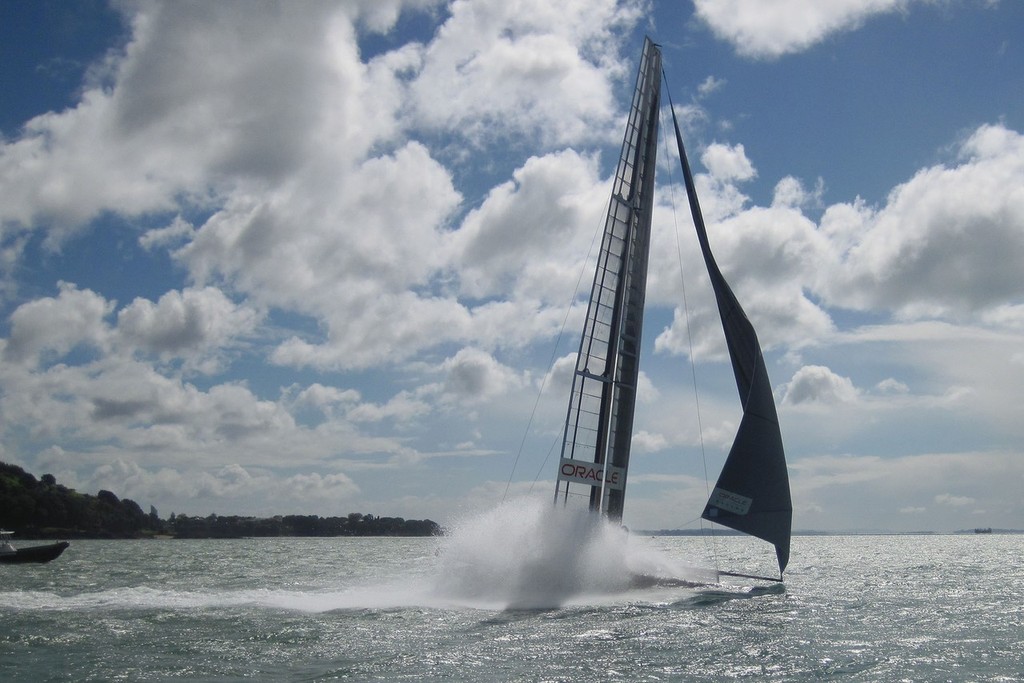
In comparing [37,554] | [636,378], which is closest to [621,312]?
[636,378]

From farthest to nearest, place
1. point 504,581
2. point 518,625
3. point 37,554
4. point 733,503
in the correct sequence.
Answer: point 37,554
point 733,503
point 504,581
point 518,625

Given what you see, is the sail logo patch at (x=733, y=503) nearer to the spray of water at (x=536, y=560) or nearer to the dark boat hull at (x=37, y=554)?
the spray of water at (x=536, y=560)

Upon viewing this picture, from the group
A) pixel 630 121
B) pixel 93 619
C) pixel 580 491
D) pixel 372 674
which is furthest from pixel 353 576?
pixel 372 674

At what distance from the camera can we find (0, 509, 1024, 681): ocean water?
13.9 meters

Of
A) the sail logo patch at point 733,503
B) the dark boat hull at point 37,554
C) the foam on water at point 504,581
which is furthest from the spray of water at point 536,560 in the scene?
the dark boat hull at point 37,554

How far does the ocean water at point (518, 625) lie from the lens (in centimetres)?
1386

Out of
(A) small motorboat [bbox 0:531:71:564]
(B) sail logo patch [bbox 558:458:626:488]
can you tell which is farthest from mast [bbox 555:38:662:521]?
(A) small motorboat [bbox 0:531:71:564]

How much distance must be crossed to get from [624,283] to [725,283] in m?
3.15

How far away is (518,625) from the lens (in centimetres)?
1834

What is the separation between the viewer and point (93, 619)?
19.5m

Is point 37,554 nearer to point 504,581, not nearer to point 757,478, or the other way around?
point 504,581

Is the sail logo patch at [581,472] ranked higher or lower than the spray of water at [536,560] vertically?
higher

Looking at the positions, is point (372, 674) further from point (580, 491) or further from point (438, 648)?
point (580, 491)

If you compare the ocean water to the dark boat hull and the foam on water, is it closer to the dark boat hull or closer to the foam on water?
the foam on water
